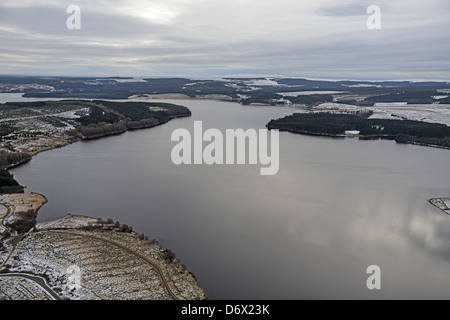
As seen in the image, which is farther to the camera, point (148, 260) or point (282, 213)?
point (282, 213)

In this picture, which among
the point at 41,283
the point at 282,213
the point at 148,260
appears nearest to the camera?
the point at 41,283

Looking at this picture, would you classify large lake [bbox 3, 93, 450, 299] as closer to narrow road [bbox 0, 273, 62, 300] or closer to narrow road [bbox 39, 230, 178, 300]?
narrow road [bbox 39, 230, 178, 300]

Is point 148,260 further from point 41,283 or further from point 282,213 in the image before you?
point 282,213

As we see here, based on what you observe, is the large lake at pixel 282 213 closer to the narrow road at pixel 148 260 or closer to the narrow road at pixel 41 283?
the narrow road at pixel 148 260

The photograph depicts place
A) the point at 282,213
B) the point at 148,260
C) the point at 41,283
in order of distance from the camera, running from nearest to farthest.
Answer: the point at 41,283, the point at 148,260, the point at 282,213

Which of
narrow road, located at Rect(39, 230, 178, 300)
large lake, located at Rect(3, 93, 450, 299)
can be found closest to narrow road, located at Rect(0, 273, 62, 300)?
narrow road, located at Rect(39, 230, 178, 300)

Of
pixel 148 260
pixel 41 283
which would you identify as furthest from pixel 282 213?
pixel 41 283

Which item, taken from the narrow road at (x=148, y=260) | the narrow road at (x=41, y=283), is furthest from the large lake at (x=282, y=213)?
the narrow road at (x=41, y=283)

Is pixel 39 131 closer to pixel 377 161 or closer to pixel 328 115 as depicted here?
pixel 377 161

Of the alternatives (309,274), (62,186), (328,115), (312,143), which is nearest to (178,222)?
(309,274)
